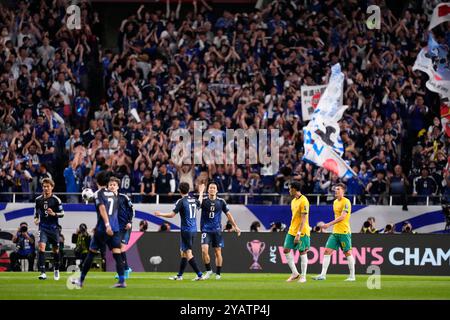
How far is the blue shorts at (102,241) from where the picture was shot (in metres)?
20.8

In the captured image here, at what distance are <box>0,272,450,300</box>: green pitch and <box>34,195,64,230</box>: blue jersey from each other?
132 cm

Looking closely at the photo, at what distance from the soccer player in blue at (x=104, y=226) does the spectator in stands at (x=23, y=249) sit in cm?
1120

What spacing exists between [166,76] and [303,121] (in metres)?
5.58

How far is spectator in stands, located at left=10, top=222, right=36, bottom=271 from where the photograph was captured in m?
32.0

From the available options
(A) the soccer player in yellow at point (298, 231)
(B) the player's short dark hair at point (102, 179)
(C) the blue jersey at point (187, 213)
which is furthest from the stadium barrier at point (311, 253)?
(B) the player's short dark hair at point (102, 179)

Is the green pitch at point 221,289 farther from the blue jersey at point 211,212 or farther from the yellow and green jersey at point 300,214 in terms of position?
the blue jersey at point 211,212

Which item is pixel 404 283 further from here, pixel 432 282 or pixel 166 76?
pixel 166 76

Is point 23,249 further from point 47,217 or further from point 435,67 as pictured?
point 435,67

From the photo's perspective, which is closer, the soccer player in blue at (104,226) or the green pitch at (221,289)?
the green pitch at (221,289)

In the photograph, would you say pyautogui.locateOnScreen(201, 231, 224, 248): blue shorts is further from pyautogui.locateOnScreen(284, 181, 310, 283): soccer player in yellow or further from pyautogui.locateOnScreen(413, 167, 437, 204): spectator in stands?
pyautogui.locateOnScreen(413, 167, 437, 204): spectator in stands

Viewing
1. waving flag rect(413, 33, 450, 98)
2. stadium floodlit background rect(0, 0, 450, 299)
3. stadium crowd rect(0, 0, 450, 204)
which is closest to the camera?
waving flag rect(413, 33, 450, 98)

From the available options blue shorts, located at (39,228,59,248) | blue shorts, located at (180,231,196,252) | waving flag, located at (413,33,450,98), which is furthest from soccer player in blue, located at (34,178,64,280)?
waving flag, located at (413,33,450,98)

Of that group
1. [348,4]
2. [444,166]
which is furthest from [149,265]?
[348,4]

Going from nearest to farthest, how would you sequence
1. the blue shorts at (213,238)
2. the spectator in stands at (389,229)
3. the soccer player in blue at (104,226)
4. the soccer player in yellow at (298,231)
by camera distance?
the soccer player in blue at (104,226)
the soccer player in yellow at (298,231)
the blue shorts at (213,238)
the spectator in stands at (389,229)
